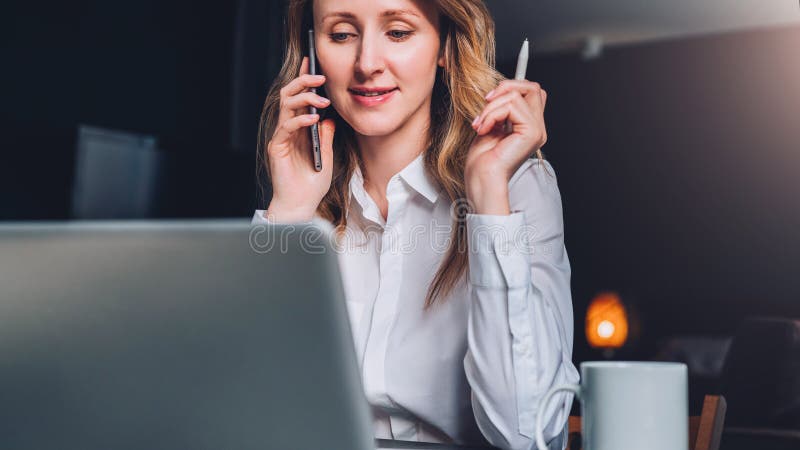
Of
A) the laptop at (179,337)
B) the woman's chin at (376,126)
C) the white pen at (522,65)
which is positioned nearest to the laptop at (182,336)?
the laptop at (179,337)

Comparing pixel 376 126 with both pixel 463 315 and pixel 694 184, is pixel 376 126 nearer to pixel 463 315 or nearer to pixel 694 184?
pixel 463 315

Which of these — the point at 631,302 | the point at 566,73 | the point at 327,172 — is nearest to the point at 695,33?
the point at 566,73

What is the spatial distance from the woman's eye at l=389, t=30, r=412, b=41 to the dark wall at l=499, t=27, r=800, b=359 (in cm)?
81

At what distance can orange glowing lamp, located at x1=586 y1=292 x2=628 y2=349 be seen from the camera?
243 cm

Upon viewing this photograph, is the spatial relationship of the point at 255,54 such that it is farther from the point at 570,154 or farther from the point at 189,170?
the point at 570,154

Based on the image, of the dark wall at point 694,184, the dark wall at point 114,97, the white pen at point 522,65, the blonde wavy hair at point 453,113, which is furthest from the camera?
the dark wall at point 114,97

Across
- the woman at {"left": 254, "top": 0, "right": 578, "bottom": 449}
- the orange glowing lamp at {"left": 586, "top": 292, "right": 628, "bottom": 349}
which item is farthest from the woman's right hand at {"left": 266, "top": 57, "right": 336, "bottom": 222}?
the orange glowing lamp at {"left": 586, "top": 292, "right": 628, "bottom": 349}

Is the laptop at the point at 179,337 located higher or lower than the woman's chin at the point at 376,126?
lower

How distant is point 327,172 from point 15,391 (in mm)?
1061

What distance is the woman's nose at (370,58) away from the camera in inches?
62.4

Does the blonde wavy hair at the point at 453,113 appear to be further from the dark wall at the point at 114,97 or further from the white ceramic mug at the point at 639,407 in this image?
the dark wall at the point at 114,97

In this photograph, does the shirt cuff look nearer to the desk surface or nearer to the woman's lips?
the desk surface

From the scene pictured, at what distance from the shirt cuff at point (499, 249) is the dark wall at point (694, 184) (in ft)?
3.88

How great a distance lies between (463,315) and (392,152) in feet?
1.32
